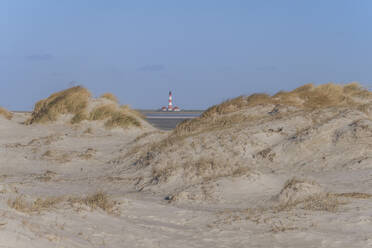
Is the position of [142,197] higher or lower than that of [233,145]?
lower

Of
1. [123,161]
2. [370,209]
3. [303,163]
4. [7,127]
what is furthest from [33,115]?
[370,209]

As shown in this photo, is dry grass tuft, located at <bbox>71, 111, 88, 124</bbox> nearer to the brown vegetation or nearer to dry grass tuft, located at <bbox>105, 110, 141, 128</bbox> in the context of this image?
dry grass tuft, located at <bbox>105, 110, 141, 128</bbox>

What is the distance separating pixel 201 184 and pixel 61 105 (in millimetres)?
12842

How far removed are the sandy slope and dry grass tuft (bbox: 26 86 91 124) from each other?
1969 millimetres

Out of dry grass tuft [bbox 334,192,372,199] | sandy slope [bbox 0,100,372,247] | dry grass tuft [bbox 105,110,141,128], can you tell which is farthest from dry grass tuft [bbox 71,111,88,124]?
dry grass tuft [bbox 334,192,372,199]

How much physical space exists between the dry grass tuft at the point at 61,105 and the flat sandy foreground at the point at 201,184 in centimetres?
168

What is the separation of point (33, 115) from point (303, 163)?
13575 millimetres

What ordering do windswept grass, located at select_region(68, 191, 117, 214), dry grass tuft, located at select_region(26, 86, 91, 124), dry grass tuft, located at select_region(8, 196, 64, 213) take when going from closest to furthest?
dry grass tuft, located at select_region(8, 196, 64, 213) < windswept grass, located at select_region(68, 191, 117, 214) < dry grass tuft, located at select_region(26, 86, 91, 124)

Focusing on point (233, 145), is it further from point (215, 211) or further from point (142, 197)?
point (215, 211)

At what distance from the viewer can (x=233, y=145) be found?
531 inches

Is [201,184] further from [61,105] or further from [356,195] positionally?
[61,105]

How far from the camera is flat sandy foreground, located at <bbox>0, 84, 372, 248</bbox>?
6672 mm

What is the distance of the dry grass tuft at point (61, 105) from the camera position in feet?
71.8

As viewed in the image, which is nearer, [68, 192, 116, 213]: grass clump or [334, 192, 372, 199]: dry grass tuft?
[68, 192, 116, 213]: grass clump
